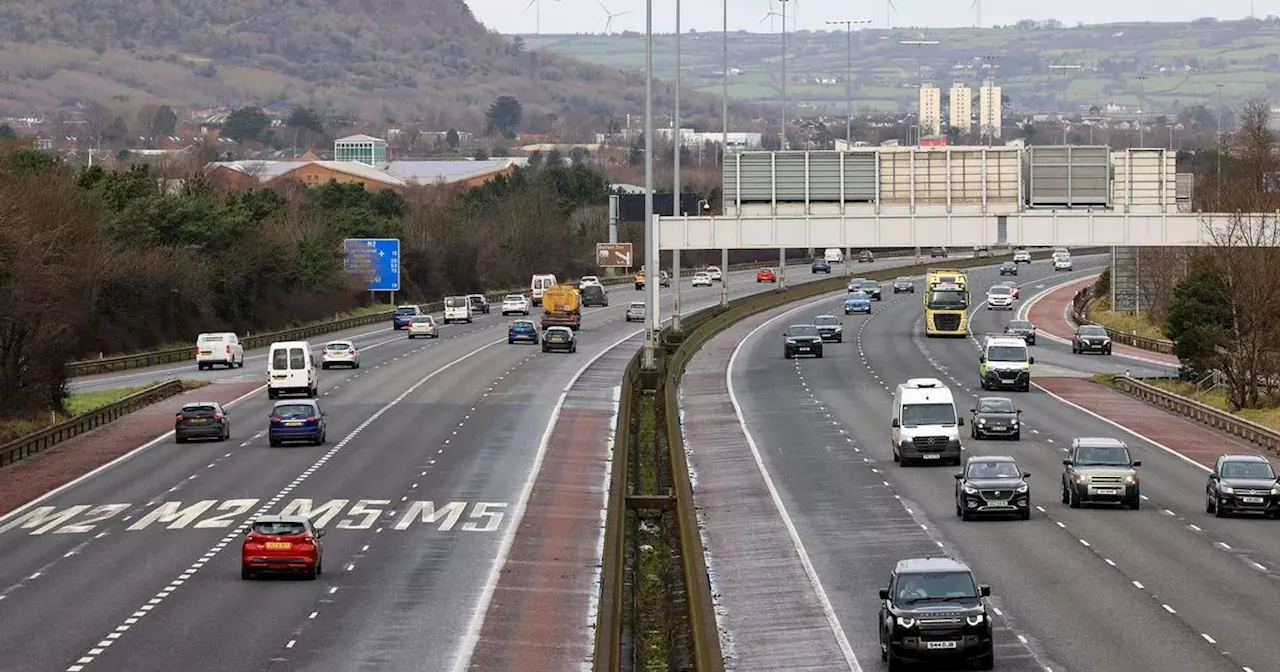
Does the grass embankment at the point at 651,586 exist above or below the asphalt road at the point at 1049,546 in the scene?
below

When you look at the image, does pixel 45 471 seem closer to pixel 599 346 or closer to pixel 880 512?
pixel 880 512

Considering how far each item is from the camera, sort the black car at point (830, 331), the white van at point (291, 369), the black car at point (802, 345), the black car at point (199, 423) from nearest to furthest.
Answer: the black car at point (199, 423) < the white van at point (291, 369) < the black car at point (802, 345) < the black car at point (830, 331)

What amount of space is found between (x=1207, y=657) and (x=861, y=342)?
86654 mm

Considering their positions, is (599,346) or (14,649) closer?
(14,649)

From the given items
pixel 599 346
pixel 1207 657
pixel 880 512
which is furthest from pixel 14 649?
pixel 599 346

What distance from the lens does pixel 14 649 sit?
3328 cm

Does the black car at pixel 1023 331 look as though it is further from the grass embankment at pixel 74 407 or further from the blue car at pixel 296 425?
the blue car at pixel 296 425

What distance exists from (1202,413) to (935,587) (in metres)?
48.0

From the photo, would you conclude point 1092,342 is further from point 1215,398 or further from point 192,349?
point 192,349

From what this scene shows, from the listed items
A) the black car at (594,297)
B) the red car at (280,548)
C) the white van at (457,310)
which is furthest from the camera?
the black car at (594,297)

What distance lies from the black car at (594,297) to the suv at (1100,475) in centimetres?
10648

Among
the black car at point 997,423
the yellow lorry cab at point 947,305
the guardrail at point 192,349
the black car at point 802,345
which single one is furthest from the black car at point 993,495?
the yellow lorry cab at point 947,305

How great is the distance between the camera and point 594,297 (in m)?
157

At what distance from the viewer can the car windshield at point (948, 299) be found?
12138cm
